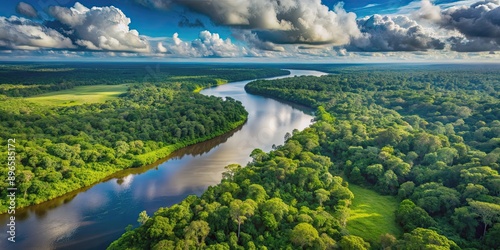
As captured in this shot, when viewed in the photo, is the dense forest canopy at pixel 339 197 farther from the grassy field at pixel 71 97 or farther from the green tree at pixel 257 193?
the grassy field at pixel 71 97

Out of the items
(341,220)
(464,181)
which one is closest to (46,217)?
(341,220)

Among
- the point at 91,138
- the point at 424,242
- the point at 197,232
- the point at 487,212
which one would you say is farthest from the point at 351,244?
the point at 91,138

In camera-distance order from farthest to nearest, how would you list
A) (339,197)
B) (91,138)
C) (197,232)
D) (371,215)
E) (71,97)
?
(71,97), (91,138), (339,197), (371,215), (197,232)

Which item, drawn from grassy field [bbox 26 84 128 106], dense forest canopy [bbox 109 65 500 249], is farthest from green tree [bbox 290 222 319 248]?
grassy field [bbox 26 84 128 106]

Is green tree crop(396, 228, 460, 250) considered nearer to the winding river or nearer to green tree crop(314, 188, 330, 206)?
green tree crop(314, 188, 330, 206)

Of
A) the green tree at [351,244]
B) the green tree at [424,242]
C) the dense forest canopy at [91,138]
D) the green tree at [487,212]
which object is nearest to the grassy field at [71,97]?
the dense forest canopy at [91,138]

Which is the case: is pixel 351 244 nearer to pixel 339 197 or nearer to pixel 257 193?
pixel 339 197

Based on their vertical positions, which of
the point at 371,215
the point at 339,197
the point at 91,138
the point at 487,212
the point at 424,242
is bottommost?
the point at 371,215
